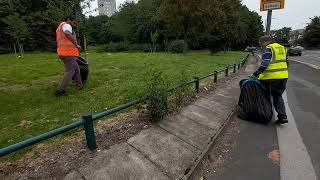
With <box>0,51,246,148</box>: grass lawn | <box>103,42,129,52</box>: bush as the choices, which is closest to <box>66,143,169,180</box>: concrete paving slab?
<box>0,51,246,148</box>: grass lawn

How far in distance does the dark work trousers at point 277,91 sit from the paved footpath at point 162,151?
1.14m

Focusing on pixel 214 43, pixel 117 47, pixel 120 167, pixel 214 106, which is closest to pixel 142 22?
pixel 117 47

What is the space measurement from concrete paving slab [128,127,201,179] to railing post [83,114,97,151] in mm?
596

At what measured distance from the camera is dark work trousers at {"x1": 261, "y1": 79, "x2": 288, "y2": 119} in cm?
586

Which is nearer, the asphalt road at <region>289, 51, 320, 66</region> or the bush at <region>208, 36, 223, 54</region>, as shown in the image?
the asphalt road at <region>289, 51, 320, 66</region>

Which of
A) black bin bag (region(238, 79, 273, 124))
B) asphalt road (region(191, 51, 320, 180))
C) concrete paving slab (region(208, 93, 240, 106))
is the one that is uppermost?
black bin bag (region(238, 79, 273, 124))

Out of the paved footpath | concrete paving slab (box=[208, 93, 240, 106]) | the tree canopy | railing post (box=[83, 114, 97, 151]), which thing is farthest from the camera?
the tree canopy

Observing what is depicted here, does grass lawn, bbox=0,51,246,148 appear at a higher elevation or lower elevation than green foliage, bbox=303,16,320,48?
lower

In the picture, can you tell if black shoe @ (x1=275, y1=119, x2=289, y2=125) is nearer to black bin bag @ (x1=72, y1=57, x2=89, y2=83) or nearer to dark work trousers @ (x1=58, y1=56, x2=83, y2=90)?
dark work trousers @ (x1=58, y1=56, x2=83, y2=90)

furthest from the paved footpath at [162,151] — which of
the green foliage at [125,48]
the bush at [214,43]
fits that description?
the green foliage at [125,48]

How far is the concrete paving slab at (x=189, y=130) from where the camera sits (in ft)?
15.4

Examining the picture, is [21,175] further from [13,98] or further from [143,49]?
[143,49]

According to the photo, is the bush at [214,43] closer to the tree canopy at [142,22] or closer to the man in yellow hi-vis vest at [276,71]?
the tree canopy at [142,22]

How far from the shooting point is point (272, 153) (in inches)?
176
